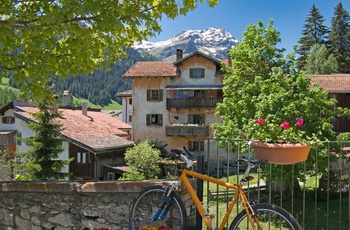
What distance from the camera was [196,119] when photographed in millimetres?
32625

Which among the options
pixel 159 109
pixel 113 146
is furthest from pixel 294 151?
pixel 159 109

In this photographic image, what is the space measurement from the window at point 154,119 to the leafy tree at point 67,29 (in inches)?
1031

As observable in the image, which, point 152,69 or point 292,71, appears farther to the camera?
point 152,69

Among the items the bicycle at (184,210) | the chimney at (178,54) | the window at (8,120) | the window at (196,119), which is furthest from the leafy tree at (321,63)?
the bicycle at (184,210)

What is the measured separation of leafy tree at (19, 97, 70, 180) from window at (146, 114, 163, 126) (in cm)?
1311

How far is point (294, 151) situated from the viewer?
3.67 meters

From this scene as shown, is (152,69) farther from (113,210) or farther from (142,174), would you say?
(113,210)

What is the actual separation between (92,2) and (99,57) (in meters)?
3.46

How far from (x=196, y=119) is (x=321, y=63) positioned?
63.1ft

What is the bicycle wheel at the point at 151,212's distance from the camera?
13.2 ft

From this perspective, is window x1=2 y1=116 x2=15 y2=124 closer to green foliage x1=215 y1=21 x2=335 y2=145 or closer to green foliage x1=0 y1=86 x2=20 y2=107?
green foliage x1=215 y1=21 x2=335 y2=145

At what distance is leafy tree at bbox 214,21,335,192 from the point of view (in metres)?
15.5

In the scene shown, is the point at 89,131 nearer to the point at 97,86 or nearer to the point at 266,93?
the point at 266,93

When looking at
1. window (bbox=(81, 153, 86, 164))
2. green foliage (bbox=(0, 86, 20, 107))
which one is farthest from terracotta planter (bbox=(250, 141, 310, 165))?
green foliage (bbox=(0, 86, 20, 107))
